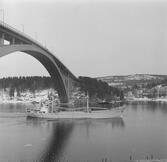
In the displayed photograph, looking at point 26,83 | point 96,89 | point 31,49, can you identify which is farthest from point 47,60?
point 26,83

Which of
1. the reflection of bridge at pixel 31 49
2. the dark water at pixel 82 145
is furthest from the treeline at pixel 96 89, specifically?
the dark water at pixel 82 145

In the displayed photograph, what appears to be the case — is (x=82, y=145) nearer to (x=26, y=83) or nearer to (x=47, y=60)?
(x=47, y=60)

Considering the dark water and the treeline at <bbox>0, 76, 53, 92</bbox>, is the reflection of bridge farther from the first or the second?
the treeline at <bbox>0, 76, 53, 92</bbox>

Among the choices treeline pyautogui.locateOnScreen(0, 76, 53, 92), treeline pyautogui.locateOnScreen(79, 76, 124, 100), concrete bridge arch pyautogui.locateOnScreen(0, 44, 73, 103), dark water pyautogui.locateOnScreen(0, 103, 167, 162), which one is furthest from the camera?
treeline pyautogui.locateOnScreen(0, 76, 53, 92)

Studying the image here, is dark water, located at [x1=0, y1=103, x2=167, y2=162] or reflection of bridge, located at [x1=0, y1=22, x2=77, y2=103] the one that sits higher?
reflection of bridge, located at [x1=0, y1=22, x2=77, y2=103]

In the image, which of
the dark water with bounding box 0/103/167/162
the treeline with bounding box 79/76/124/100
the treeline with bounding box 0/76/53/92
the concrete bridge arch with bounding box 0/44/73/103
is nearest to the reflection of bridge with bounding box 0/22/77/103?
the concrete bridge arch with bounding box 0/44/73/103

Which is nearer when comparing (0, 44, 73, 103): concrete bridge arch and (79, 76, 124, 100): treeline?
(0, 44, 73, 103): concrete bridge arch

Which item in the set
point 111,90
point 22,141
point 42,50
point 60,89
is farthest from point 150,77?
point 22,141

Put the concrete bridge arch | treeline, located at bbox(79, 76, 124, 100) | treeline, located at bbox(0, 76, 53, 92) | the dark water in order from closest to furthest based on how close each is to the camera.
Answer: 1. the dark water
2. the concrete bridge arch
3. treeline, located at bbox(79, 76, 124, 100)
4. treeline, located at bbox(0, 76, 53, 92)

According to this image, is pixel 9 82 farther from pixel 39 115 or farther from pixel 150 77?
→ pixel 150 77
